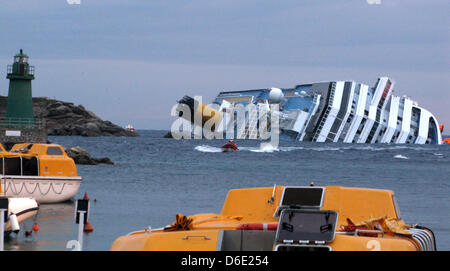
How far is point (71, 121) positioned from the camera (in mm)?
139625

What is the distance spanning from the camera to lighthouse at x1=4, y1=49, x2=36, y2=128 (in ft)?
165

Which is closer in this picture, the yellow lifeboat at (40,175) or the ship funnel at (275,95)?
the yellow lifeboat at (40,175)

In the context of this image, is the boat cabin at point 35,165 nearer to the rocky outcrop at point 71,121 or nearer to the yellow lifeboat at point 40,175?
the yellow lifeboat at point 40,175

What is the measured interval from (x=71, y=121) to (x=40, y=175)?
4599 inches

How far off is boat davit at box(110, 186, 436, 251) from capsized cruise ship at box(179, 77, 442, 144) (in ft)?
229

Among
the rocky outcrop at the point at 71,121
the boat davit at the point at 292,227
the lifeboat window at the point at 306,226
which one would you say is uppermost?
the lifeboat window at the point at 306,226

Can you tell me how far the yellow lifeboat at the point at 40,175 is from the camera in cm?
2381

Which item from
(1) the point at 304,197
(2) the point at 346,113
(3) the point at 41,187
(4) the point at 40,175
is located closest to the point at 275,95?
(2) the point at 346,113

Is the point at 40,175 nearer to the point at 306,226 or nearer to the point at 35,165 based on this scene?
the point at 35,165

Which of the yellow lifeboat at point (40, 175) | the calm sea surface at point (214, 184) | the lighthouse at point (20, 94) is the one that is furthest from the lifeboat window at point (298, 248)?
the lighthouse at point (20, 94)

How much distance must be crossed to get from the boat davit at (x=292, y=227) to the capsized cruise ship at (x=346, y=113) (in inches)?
2749

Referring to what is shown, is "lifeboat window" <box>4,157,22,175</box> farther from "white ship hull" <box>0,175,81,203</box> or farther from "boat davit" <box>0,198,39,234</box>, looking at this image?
"boat davit" <box>0,198,39,234</box>

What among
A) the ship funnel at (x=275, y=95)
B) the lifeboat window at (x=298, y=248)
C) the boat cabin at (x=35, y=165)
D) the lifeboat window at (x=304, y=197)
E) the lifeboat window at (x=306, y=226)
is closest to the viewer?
the lifeboat window at (x=298, y=248)

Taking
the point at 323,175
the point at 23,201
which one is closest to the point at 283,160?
the point at 323,175
